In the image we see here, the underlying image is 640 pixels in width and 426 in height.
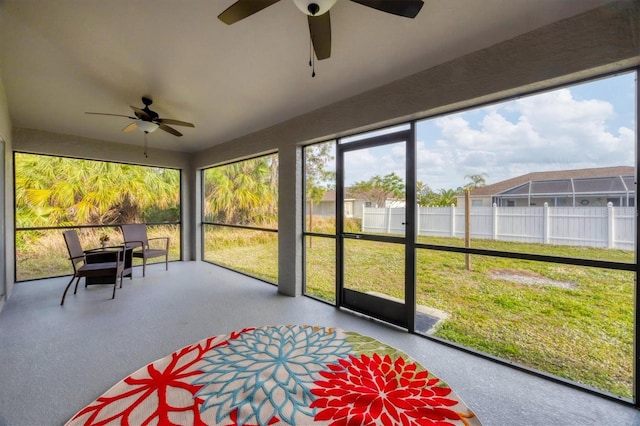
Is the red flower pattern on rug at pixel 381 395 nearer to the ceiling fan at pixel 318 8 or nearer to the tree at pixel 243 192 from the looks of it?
the ceiling fan at pixel 318 8

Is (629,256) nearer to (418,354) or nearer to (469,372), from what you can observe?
(469,372)

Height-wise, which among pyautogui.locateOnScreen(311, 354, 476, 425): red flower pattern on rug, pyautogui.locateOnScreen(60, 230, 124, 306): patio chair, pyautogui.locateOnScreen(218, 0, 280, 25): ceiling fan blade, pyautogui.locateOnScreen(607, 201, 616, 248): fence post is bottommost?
pyautogui.locateOnScreen(311, 354, 476, 425): red flower pattern on rug

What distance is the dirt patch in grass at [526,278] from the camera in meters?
2.23

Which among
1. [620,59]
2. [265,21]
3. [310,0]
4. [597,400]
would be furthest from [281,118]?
[597,400]

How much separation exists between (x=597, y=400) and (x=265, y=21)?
3.54 meters

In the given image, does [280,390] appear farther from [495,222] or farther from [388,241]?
[495,222]

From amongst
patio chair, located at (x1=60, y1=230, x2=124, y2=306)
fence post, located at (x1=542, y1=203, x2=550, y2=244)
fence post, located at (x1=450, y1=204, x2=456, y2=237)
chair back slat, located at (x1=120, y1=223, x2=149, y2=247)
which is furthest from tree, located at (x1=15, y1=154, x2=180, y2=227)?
fence post, located at (x1=542, y1=203, x2=550, y2=244)

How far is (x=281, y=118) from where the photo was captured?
153 inches

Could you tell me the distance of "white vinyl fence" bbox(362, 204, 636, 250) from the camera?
1914 mm

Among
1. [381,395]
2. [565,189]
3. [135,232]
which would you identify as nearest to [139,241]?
[135,232]

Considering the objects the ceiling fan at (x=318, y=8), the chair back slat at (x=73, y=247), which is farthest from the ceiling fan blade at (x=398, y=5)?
the chair back slat at (x=73, y=247)

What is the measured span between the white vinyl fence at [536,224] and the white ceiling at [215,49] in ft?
4.51

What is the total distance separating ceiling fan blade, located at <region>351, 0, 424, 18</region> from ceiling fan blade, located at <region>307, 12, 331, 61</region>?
0.73 feet

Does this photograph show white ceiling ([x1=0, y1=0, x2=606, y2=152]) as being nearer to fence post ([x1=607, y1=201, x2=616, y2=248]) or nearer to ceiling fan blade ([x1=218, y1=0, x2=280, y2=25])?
ceiling fan blade ([x1=218, y1=0, x2=280, y2=25])
